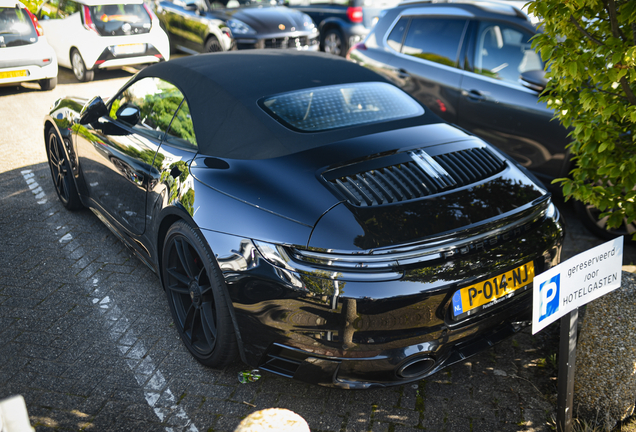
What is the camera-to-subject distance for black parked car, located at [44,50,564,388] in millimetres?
2297

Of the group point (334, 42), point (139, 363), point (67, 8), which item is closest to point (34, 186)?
point (139, 363)

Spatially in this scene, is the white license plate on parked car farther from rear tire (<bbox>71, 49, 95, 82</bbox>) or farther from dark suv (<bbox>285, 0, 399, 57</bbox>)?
dark suv (<bbox>285, 0, 399, 57</bbox>)

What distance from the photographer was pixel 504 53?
5.06m

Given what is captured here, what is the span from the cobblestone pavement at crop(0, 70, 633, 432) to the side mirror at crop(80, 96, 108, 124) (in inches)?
43.1

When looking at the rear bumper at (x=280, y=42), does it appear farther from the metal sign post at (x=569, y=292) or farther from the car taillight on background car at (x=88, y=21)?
the metal sign post at (x=569, y=292)

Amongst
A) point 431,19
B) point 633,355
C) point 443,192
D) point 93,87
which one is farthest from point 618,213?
point 93,87

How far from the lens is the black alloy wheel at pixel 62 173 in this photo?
4.59 metres

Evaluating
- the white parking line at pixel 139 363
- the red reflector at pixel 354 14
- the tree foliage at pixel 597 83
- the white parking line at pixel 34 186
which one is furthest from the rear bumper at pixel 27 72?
the tree foliage at pixel 597 83

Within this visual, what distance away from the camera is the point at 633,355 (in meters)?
2.61

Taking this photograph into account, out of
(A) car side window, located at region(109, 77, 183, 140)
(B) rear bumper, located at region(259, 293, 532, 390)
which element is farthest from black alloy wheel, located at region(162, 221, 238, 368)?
(A) car side window, located at region(109, 77, 183, 140)

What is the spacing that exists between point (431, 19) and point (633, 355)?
416 centimetres

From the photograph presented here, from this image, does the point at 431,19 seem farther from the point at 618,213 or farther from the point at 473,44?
the point at 618,213

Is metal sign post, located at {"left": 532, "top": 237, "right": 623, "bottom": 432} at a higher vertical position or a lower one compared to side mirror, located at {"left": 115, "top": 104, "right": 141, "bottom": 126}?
lower

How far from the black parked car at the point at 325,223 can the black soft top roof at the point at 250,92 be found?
0.04 ft
